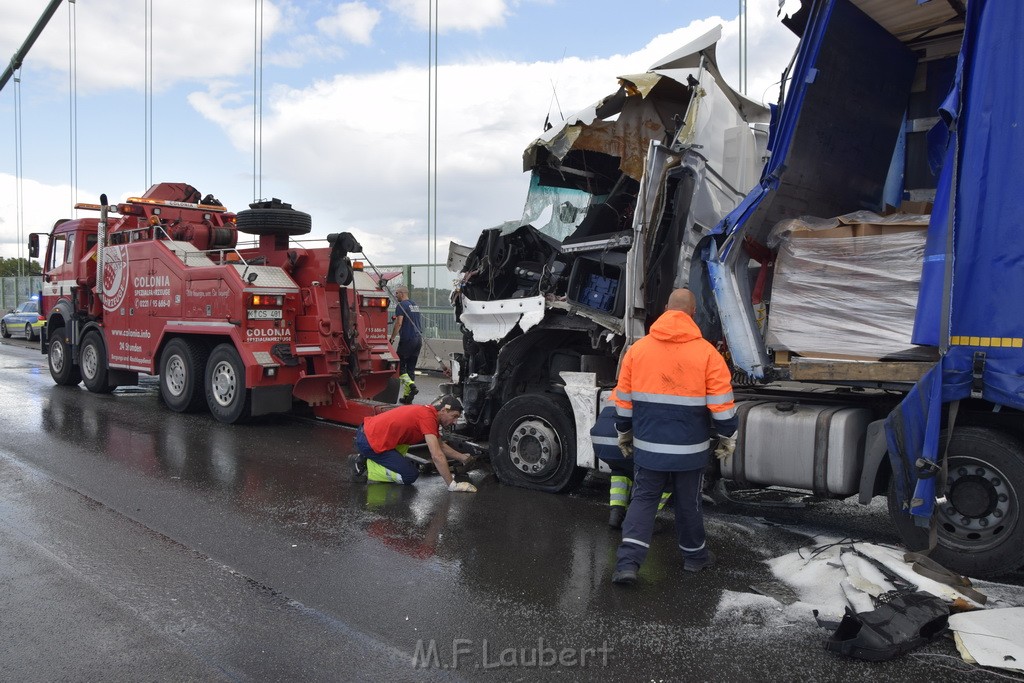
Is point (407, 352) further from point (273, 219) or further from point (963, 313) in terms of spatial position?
point (963, 313)

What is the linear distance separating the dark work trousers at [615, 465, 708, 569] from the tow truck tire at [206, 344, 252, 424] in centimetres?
588

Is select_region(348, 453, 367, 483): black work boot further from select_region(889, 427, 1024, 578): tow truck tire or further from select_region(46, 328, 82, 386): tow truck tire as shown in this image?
select_region(46, 328, 82, 386): tow truck tire

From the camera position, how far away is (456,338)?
55.8ft

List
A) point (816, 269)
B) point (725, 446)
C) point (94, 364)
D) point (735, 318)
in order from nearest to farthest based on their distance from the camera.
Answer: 1. point (725, 446)
2. point (816, 269)
3. point (735, 318)
4. point (94, 364)

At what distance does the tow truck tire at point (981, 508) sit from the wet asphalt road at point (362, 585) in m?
0.79

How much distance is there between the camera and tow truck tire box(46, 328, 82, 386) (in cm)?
1254

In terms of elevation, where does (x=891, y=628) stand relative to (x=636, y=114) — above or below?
below

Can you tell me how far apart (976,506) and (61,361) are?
1273 cm

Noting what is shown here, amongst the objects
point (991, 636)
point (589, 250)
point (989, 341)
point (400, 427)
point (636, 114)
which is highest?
point (636, 114)

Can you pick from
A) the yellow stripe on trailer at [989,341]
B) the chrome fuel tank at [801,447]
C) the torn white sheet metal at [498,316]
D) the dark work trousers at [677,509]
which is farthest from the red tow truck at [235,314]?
the yellow stripe on trailer at [989,341]

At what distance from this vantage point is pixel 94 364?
11906mm

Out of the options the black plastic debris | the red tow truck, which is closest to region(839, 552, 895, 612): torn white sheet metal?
the black plastic debris

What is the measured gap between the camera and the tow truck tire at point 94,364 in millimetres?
11742

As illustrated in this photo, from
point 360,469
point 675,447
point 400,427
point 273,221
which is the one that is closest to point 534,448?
point 400,427
